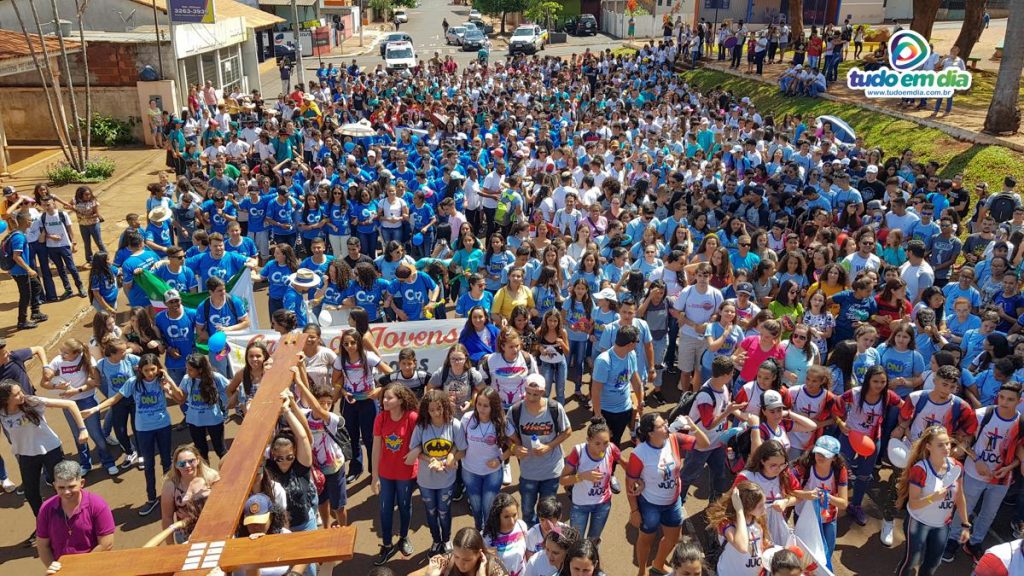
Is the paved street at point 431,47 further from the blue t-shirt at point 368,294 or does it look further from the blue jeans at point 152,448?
the blue jeans at point 152,448

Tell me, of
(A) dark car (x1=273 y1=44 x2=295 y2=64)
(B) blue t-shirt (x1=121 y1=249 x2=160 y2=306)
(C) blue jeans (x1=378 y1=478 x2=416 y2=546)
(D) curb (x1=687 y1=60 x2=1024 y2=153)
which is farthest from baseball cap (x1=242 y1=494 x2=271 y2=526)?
(A) dark car (x1=273 y1=44 x2=295 y2=64)

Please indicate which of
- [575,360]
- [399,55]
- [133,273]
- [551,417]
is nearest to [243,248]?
[133,273]

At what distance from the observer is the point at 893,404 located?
275 inches

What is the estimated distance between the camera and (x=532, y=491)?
634 centimetres

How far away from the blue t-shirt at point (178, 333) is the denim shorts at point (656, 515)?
538cm

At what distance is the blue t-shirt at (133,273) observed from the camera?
9.60m

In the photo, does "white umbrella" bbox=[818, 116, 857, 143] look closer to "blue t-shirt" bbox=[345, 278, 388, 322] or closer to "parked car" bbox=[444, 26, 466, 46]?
"blue t-shirt" bbox=[345, 278, 388, 322]

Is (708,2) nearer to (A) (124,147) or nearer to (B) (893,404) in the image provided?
(A) (124,147)

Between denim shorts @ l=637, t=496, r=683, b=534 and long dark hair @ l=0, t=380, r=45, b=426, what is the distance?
5.12 m

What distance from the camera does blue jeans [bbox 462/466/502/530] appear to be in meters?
6.19

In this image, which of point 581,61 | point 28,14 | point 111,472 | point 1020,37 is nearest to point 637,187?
point 111,472

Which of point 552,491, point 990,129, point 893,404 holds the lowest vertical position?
point 552,491

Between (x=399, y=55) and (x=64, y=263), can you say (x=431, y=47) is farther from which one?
(x=64, y=263)

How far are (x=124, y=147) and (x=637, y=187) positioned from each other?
60.6ft
